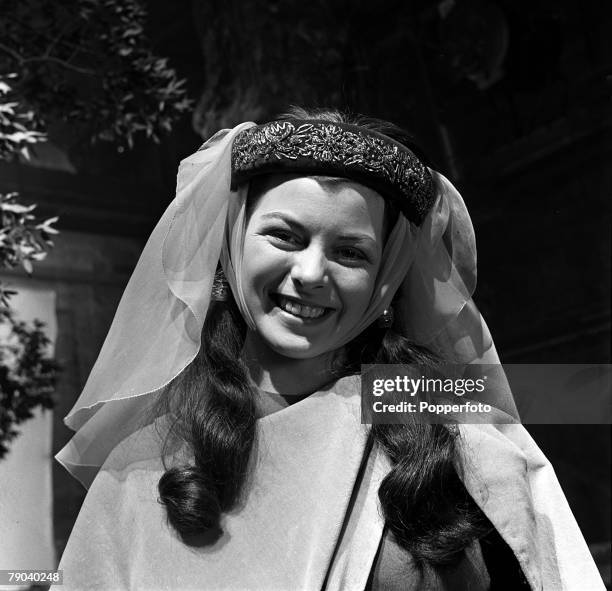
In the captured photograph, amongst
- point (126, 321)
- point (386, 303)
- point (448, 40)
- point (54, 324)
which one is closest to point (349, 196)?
point (386, 303)

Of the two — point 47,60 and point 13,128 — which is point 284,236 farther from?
point 47,60

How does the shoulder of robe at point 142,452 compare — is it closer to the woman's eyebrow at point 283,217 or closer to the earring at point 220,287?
the earring at point 220,287

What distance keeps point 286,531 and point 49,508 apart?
611 mm

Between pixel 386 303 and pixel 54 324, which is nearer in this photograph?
pixel 386 303

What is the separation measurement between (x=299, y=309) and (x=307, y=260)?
0.09 meters

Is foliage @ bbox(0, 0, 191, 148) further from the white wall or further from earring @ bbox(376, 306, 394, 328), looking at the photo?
earring @ bbox(376, 306, 394, 328)

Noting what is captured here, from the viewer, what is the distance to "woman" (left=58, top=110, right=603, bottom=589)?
5.16 ft

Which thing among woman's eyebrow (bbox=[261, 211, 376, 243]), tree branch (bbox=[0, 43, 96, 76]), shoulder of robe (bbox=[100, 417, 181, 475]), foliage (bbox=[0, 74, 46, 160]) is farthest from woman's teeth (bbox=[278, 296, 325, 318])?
tree branch (bbox=[0, 43, 96, 76])

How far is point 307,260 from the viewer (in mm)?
1604

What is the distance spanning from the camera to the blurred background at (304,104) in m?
2.13

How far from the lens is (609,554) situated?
90.2 inches

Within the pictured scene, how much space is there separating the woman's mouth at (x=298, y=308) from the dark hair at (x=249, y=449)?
0.15 metres

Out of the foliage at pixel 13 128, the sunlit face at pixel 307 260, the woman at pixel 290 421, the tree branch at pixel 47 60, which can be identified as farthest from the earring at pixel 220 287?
the tree branch at pixel 47 60

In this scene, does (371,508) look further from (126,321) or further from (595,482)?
(595,482)
